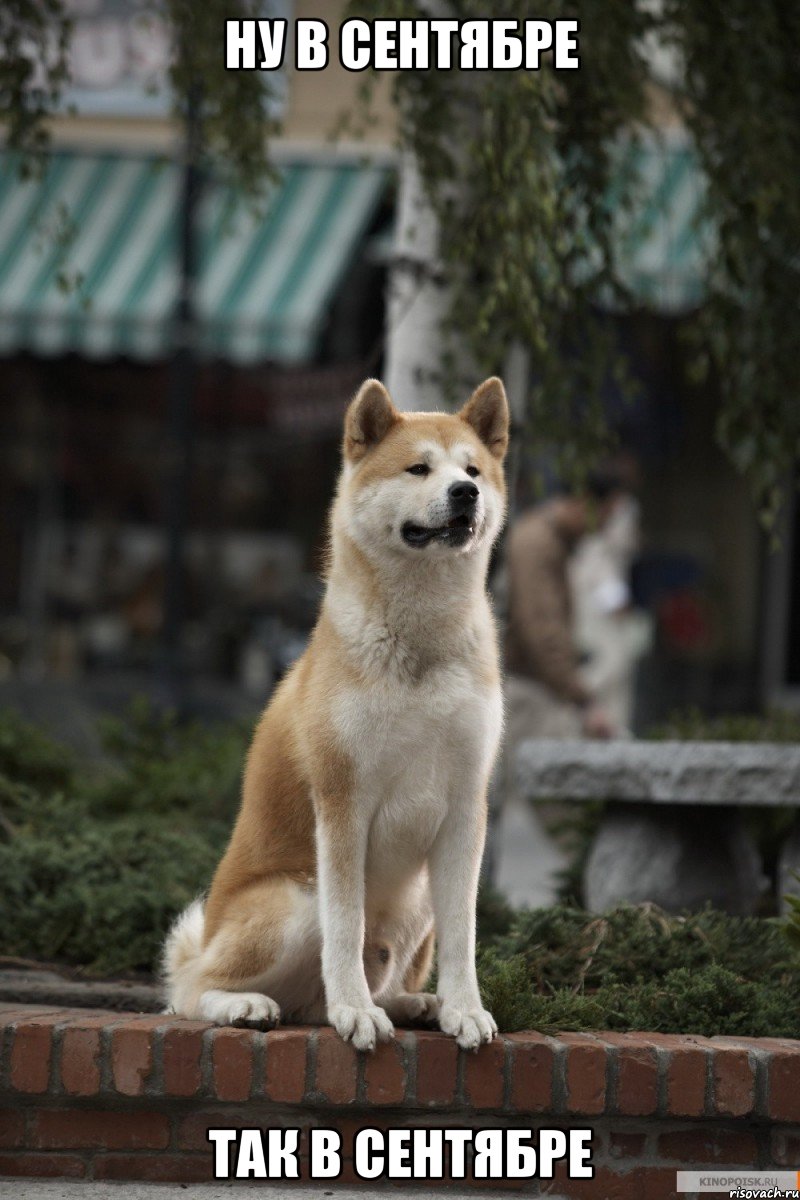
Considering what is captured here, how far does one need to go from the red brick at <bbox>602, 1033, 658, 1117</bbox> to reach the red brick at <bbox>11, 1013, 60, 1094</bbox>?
4.17 ft

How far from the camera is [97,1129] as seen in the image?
3529mm

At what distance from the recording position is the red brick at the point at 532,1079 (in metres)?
3.44

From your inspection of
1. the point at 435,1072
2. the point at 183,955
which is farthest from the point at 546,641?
the point at 435,1072

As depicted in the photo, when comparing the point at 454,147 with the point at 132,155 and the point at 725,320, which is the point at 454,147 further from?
the point at 132,155

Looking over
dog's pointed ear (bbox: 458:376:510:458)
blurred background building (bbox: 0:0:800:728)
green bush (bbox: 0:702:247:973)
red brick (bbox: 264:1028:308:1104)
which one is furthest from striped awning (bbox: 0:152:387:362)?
red brick (bbox: 264:1028:308:1104)

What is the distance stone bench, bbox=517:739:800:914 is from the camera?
5.11 meters

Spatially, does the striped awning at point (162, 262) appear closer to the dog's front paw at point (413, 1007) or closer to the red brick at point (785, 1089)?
the dog's front paw at point (413, 1007)

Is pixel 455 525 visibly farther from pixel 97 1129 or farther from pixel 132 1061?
pixel 97 1129

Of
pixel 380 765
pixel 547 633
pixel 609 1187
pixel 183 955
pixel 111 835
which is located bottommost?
pixel 609 1187

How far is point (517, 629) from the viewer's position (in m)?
8.97

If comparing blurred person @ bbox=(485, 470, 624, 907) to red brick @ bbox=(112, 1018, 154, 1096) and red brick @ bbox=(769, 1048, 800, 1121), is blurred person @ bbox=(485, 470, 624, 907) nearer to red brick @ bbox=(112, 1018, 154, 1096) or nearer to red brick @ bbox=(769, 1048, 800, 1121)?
red brick @ bbox=(769, 1048, 800, 1121)

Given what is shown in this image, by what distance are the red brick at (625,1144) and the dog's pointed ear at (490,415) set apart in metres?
1.58

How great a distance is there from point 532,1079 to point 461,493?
1305 millimetres

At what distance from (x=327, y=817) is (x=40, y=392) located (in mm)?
10639
